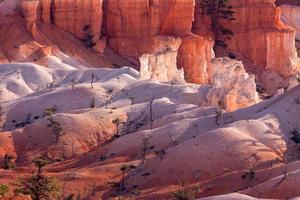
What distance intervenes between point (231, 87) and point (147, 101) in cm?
611

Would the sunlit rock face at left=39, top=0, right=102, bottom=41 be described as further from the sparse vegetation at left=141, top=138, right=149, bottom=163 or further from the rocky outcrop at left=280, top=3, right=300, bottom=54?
the sparse vegetation at left=141, top=138, right=149, bottom=163

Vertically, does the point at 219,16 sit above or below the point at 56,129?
above

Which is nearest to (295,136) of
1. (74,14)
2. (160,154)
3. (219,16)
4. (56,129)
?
(160,154)

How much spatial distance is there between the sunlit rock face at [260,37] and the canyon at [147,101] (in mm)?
120

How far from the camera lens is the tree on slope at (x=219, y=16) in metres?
102

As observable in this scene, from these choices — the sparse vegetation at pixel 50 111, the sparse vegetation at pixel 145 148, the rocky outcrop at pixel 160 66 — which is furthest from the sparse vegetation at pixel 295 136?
the rocky outcrop at pixel 160 66

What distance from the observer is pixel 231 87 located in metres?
64.6

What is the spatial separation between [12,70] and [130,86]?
11653 millimetres

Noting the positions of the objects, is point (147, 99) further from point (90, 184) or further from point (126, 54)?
point (126, 54)

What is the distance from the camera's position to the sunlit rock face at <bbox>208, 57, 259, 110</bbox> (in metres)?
63.5

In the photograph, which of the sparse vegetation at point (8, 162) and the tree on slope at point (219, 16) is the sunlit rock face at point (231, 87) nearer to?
the sparse vegetation at point (8, 162)

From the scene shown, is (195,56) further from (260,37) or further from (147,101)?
(147,101)

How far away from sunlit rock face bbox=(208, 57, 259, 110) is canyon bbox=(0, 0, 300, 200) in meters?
0.10

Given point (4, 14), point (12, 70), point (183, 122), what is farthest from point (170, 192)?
point (4, 14)
